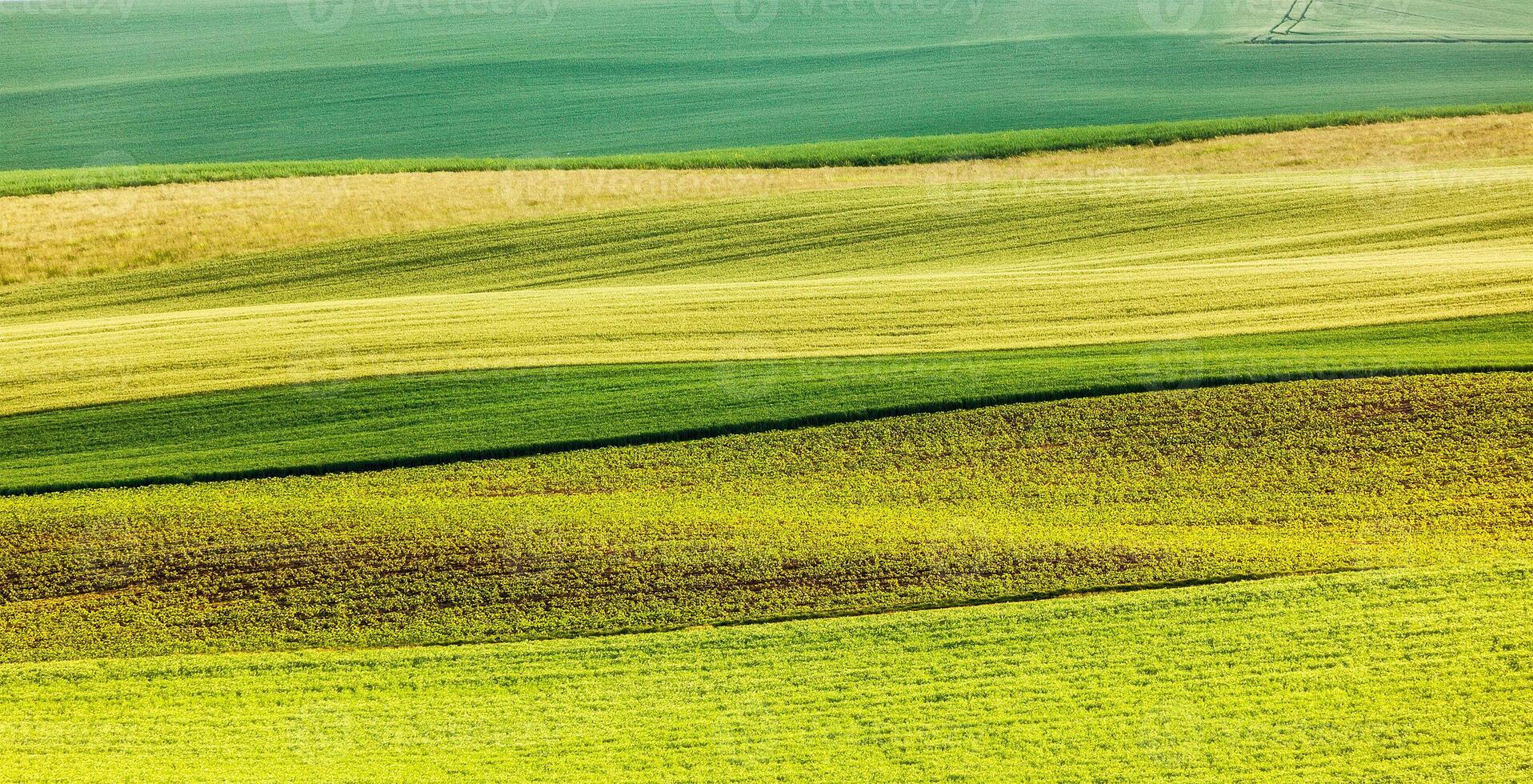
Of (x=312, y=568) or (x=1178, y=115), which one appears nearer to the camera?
(x=312, y=568)

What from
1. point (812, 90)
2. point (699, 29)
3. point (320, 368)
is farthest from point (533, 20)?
point (320, 368)

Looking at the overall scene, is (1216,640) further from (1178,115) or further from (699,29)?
(699,29)

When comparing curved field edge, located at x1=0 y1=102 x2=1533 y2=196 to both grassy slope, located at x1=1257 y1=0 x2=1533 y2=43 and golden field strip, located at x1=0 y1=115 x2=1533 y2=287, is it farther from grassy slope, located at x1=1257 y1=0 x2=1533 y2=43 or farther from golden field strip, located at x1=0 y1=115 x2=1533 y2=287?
grassy slope, located at x1=1257 y1=0 x2=1533 y2=43
